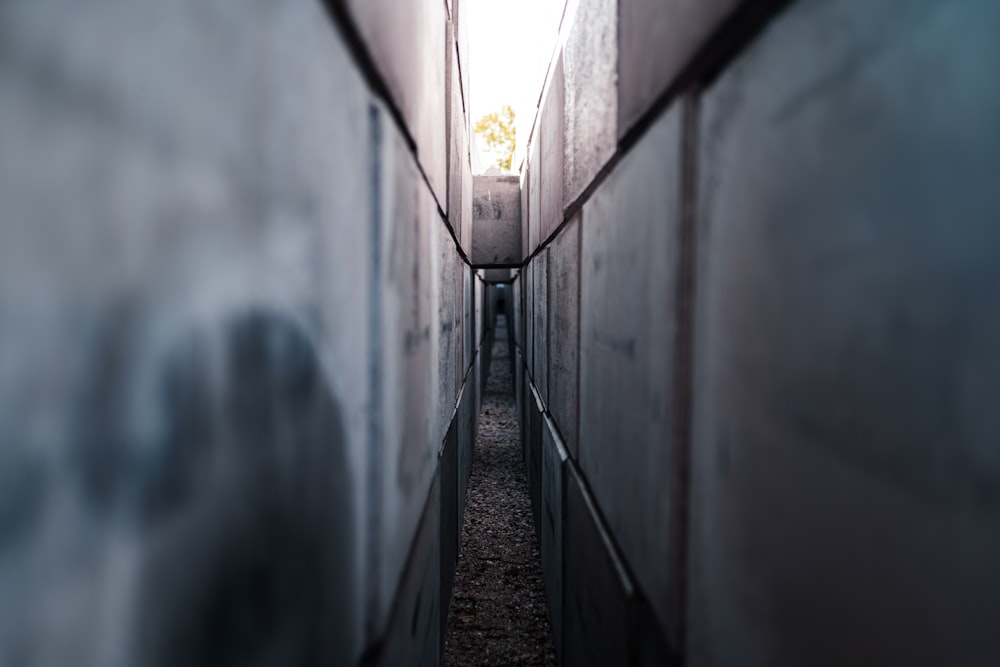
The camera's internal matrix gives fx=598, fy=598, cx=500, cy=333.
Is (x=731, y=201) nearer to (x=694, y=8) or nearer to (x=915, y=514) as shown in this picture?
(x=694, y=8)

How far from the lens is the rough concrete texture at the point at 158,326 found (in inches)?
19.0

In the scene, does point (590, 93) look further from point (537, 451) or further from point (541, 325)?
point (537, 451)

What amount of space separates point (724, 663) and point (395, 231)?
1.33 m

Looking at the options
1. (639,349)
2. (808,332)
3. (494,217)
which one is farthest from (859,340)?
(494,217)

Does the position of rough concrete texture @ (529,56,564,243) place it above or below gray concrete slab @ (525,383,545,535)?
above

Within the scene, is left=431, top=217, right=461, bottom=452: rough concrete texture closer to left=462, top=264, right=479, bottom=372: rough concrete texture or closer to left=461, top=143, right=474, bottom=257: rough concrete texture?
left=462, top=264, right=479, bottom=372: rough concrete texture

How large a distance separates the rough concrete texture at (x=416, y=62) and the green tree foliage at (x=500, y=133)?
2338 centimetres

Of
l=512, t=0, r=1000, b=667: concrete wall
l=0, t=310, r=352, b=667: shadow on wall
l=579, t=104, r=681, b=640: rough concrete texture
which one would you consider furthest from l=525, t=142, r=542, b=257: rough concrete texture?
l=0, t=310, r=352, b=667: shadow on wall

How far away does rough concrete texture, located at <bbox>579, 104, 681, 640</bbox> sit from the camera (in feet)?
4.86

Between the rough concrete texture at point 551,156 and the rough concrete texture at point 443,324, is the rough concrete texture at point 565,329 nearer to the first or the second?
the rough concrete texture at point 551,156

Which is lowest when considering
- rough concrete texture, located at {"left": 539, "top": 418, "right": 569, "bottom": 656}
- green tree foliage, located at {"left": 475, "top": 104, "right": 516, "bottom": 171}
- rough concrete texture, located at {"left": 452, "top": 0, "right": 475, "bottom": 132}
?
rough concrete texture, located at {"left": 539, "top": 418, "right": 569, "bottom": 656}

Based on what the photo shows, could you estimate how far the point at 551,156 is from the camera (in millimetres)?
4199

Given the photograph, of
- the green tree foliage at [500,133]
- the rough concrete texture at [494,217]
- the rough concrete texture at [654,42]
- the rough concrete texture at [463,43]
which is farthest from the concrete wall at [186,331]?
the green tree foliage at [500,133]

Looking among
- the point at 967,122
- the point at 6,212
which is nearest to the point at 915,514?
the point at 967,122
